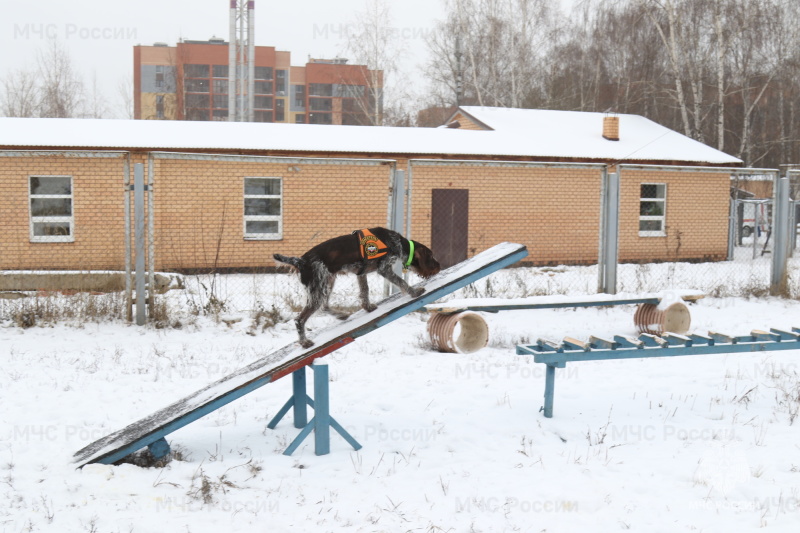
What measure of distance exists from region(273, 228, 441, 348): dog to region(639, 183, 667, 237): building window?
544 inches

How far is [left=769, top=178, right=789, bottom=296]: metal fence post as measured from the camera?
10.8m

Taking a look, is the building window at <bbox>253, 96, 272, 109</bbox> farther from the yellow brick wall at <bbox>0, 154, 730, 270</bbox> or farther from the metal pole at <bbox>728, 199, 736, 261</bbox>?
the metal pole at <bbox>728, 199, 736, 261</bbox>

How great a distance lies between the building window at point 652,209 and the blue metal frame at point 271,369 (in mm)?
13436

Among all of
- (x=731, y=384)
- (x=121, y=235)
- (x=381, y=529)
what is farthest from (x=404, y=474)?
(x=121, y=235)

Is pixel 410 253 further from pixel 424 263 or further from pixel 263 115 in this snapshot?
pixel 263 115

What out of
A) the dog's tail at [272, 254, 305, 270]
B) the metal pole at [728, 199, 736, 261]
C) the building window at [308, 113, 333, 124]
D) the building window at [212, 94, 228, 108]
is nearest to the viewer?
the dog's tail at [272, 254, 305, 270]

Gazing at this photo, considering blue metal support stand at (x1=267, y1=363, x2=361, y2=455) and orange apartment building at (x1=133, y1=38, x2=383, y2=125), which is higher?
orange apartment building at (x1=133, y1=38, x2=383, y2=125)

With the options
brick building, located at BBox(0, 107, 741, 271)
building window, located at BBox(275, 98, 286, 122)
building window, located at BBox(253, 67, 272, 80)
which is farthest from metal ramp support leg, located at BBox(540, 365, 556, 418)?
building window, located at BBox(275, 98, 286, 122)

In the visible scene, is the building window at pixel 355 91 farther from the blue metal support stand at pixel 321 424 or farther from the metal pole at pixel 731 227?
the blue metal support stand at pixel 321 424

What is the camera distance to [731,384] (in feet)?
21.2

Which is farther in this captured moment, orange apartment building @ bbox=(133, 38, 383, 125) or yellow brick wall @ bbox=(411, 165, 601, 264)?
orange apartment building @ bbox=(133, 38, 383, 125)

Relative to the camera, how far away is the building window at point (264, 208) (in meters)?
15.5

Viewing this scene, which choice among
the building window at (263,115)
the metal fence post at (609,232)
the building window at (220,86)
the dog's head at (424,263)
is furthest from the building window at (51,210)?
the building window at (263,115)

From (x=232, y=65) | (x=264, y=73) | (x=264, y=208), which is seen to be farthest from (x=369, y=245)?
(x=264, y=73)
